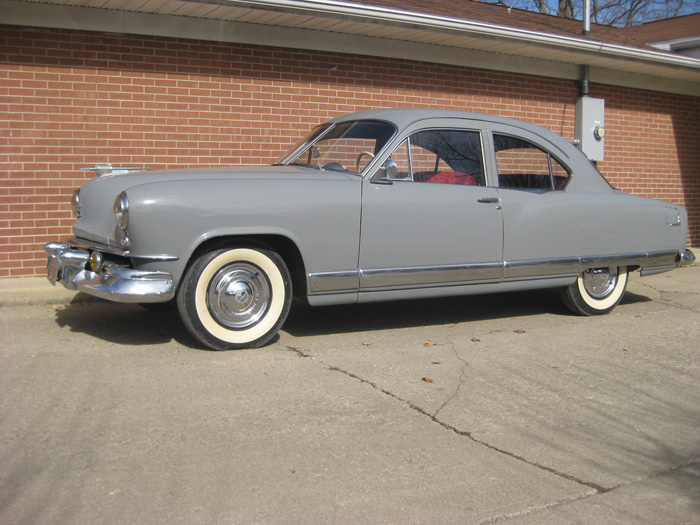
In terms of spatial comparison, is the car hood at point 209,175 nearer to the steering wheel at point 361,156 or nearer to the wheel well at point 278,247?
the steering wheel at point 361,156

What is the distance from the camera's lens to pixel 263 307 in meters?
5.46

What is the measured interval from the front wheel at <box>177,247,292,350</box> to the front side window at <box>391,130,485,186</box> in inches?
51.8

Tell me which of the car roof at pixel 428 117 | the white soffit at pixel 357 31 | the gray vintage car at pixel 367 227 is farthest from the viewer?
the white soffit at pixel 357 31

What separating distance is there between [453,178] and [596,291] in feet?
6.23

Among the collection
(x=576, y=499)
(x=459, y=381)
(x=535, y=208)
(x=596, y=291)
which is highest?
(x=535, y=208)

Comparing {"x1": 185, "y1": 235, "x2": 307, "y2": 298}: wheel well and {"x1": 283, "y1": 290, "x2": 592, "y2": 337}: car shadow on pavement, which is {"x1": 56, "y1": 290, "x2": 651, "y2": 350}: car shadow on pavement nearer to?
{"x1": 283, "y1": 290, "x2": 592, "y2": 337}: car shadow on pavement

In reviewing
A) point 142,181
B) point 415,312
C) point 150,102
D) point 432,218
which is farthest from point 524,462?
point 150,102

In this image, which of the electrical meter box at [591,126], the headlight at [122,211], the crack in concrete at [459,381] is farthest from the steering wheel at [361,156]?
the electrical meter box at [591,126]

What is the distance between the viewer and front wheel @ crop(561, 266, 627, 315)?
690 cm

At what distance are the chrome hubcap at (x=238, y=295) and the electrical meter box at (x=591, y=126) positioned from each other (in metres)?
7.30

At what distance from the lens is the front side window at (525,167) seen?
6449 mm

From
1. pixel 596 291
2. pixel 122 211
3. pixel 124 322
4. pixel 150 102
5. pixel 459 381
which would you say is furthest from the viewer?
pixel 150 102

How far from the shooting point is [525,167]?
6.60 m

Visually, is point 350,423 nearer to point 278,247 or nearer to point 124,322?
point 278,247
